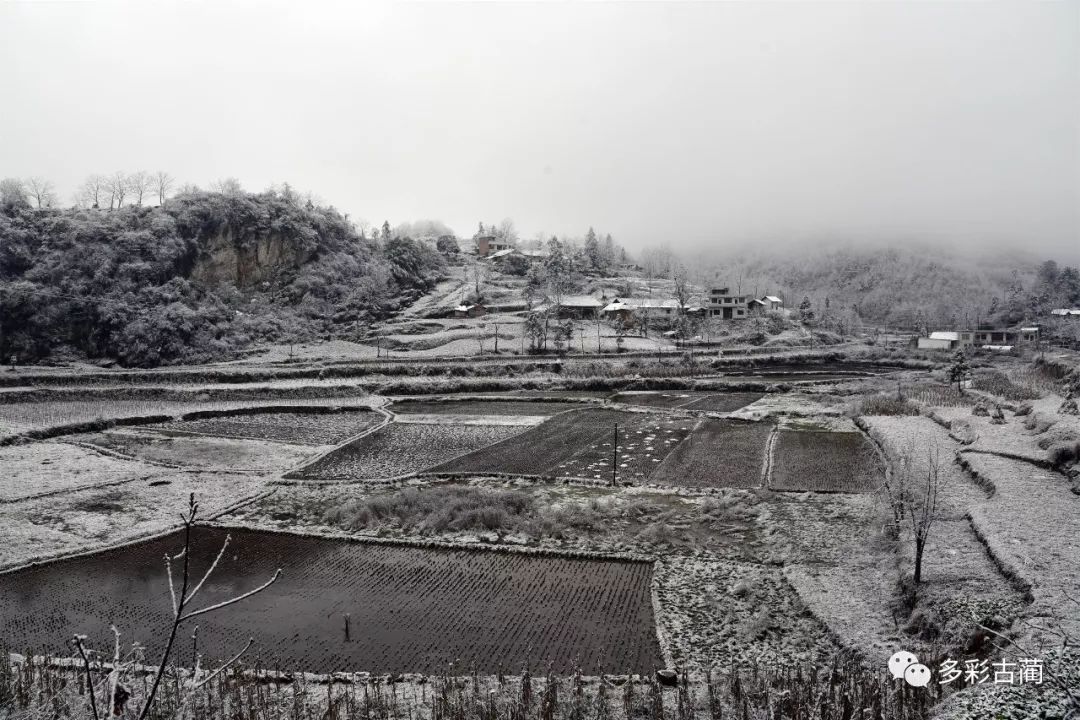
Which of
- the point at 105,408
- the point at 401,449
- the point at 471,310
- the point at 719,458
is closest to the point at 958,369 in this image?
the point at 719,458

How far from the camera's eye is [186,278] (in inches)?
2923

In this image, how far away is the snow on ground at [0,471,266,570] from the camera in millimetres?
17234

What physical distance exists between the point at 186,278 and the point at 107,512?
205 feet

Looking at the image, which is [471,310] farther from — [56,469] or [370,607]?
[370,607]

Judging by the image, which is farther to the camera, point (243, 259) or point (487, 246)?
point (487, 246)

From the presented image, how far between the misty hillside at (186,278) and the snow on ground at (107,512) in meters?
41.7

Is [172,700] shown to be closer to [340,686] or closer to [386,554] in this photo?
[340,686]

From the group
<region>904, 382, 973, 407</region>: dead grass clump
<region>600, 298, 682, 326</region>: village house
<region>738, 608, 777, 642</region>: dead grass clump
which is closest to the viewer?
<region>738, 608, 777, 642</region>: dead grass clump

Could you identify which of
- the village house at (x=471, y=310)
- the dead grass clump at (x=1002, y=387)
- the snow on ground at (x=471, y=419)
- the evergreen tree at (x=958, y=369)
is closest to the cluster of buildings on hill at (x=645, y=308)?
the village house at (x=471, y=310)

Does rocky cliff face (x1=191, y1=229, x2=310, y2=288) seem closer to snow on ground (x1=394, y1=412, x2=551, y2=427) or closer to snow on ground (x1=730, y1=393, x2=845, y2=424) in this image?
snow on ground (x1=394, y1=412, x2=551, y2=427)

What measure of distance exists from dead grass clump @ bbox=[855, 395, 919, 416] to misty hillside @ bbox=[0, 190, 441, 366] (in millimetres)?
54357

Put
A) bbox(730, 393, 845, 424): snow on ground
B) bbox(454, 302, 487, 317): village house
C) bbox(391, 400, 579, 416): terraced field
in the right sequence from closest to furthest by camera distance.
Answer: bbox(730, 393, 845, 424): snow on ground < bbox(391, 400, 579, 416): terraced field < bbox(454, 302, 487, 317): village house

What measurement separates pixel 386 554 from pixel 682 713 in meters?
9.73

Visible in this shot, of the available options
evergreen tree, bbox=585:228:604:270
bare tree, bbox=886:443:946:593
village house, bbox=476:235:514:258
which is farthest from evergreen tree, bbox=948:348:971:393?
village house, bbox=476:235:514:258
